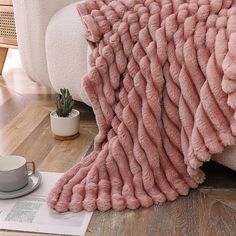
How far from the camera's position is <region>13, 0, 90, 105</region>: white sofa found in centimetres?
134

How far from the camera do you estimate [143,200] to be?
3.16 ft

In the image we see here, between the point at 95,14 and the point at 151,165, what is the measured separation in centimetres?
44

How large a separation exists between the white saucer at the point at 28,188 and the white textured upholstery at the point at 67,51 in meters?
0.41

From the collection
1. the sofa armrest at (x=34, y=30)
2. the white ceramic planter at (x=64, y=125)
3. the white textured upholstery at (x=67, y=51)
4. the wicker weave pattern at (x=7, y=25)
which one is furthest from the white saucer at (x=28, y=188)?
the wicker weave pattern at (x=7, y=25)

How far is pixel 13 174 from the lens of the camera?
0.96 m

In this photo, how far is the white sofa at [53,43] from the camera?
1.34m

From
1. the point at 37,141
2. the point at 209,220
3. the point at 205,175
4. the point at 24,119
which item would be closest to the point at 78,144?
the point at 37,141

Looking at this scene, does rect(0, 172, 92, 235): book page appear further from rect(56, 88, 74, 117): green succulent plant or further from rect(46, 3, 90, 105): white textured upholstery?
rect(46, 3, 90, 105): white textured upholstery

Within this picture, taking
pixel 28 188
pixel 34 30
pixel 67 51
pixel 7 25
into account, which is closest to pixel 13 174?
pixel 28 188

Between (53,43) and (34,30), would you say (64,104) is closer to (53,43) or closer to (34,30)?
(53,43)

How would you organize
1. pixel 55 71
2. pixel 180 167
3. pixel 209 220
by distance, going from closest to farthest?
1. pixel 209 220
2. pixel 180 167
3. pixel 55 71

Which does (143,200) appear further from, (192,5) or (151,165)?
(192,5)

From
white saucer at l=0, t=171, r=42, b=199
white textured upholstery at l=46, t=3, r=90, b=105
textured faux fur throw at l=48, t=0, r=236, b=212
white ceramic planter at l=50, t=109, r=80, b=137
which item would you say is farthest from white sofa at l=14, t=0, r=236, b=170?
white saucer at l=0, t=171, r=42, b=199

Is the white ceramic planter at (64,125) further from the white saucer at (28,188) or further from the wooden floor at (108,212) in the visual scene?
the white saucer at (28,188)
